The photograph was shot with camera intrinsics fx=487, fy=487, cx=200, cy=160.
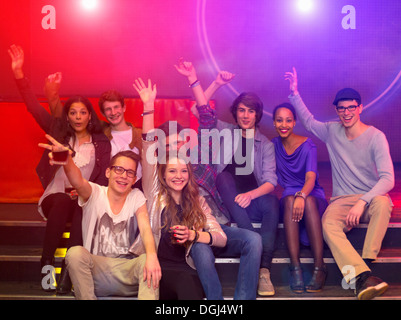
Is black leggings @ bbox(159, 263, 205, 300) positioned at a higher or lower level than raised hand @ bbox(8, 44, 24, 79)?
lower

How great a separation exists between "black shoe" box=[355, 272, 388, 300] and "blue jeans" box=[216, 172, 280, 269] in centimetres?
54

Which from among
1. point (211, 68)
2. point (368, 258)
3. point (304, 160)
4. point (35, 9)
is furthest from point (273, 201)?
point (35, 9)

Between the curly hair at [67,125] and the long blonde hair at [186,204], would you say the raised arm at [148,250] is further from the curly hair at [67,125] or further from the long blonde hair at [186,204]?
the curly hair at [67,125]

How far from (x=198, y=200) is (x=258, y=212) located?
1.59 feet

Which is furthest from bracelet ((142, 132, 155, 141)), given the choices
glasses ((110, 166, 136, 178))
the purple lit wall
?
the purple lit wall

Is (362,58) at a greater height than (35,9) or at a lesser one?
lesser

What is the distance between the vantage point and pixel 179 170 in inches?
115

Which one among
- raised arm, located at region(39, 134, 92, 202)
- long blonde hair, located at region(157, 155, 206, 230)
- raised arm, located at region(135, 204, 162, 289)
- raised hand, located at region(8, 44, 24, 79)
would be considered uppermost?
raised hand, located at region(8, 44, 24, 79)

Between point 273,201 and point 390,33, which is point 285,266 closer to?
point 273,201

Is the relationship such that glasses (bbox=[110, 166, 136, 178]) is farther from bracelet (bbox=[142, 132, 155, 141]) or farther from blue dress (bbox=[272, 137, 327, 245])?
blue dress (bbox=[272, 137, 327, 245])

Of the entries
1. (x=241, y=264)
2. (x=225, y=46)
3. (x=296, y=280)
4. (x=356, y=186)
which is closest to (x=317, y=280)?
(x=296, y=280)

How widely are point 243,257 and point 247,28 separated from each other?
3.30 metres

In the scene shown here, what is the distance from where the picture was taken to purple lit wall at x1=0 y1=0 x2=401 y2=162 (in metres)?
5.23
